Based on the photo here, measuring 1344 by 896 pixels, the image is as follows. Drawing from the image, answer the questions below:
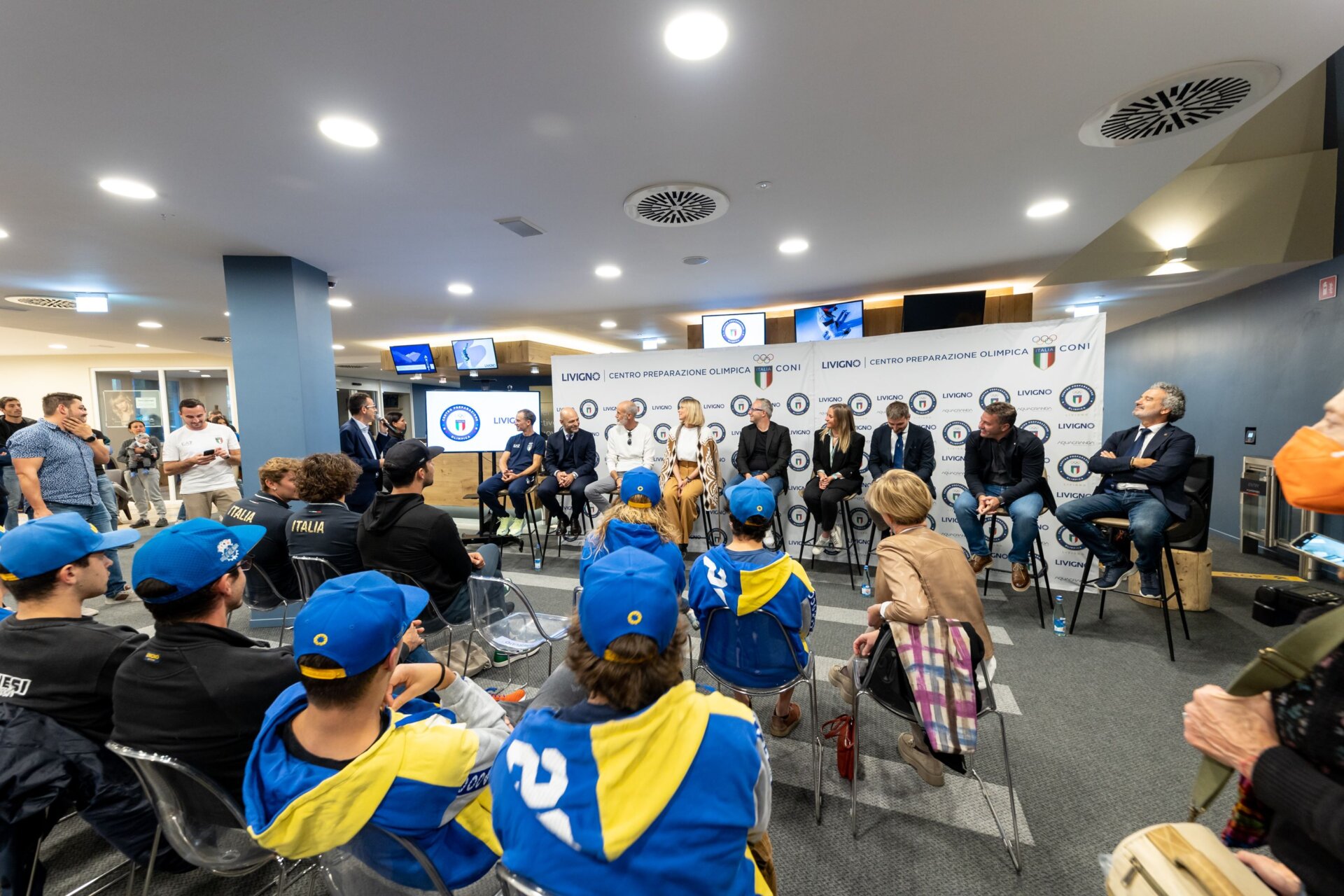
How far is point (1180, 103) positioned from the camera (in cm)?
218

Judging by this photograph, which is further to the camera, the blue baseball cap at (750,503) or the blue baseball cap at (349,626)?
the blue baseball cap at (750,503)

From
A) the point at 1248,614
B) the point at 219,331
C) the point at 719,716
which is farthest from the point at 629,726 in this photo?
the point at 219,331

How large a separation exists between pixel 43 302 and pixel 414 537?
6552 millimetres

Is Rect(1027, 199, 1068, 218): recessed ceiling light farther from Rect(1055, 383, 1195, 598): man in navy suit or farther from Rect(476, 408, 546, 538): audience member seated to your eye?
Rect(476, 408, 546, 538): audience member seated

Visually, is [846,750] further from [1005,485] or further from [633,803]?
[1005,485]

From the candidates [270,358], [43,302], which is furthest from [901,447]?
[43,302]

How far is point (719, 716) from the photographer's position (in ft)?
2.87

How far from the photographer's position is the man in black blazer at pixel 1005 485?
373cm

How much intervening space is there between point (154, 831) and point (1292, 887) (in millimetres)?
2620

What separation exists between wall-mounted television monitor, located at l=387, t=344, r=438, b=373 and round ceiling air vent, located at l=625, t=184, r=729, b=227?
6.32 m

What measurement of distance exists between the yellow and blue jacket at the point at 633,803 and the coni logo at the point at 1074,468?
465 centimetres

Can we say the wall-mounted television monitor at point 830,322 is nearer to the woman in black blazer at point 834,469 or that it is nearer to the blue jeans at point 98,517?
the woman in black blazer at point 834,469

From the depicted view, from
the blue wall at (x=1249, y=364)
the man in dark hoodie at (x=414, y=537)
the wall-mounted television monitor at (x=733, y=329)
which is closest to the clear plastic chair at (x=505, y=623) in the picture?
the man in dark hoodie at (x=414, y=537)

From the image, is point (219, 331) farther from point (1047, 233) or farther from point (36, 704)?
point (1047, 233)
